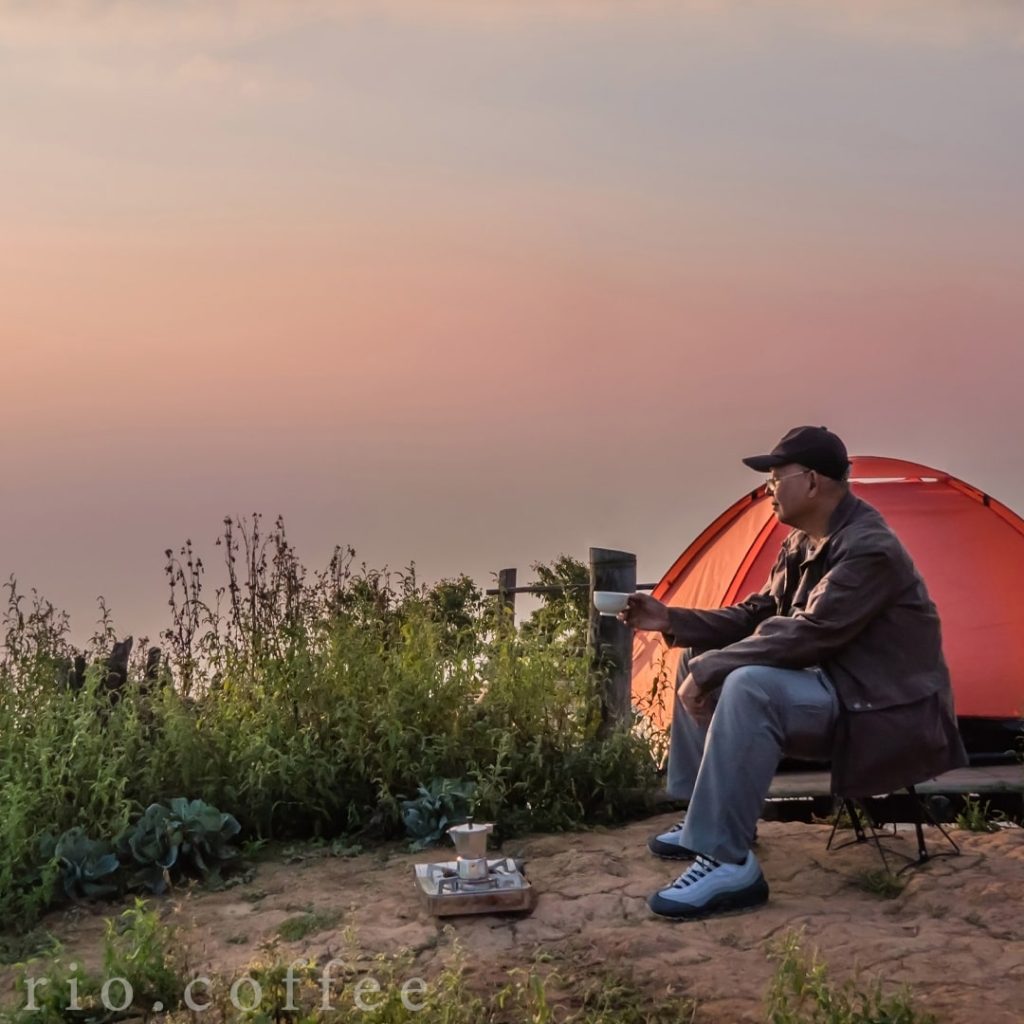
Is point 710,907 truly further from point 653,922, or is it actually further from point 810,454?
point 810,454

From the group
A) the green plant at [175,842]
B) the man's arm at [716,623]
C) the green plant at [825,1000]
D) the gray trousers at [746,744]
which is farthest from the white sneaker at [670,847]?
the green plant at [175,842]

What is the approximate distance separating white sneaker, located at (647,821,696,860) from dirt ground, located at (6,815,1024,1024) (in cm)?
6

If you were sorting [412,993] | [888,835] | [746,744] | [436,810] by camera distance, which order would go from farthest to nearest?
1. [436,810]
2. [888,835]
3. [746,744]
4. [412,993]

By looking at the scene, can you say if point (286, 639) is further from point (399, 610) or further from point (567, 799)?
point (567, 799)

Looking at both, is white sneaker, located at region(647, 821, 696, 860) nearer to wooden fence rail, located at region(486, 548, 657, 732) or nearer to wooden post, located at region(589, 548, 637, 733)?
wooden fence rail, located at region(486, 548, 657, 732)

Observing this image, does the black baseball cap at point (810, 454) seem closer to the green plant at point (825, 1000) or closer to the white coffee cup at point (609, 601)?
the white coffee cup at point (609, 601)

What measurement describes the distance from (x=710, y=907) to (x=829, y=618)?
1.23 metres

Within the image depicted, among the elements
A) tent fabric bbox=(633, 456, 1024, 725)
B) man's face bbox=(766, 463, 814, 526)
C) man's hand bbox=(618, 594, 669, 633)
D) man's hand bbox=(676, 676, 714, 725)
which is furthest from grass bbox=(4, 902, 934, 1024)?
tent fabric bbox=(633, 456, 1024, 725)

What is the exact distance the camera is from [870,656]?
5.39 metres

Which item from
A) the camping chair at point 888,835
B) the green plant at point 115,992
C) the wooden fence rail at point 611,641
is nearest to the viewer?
the green plant at point 115,992

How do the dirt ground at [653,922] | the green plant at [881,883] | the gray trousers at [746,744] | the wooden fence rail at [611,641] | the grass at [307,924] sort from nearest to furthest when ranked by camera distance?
the dirt ground at [653,922]
the gray trousers at [746,744]
the grass at [307,924]
the green plant at [881,883]
the wooden fence rail at [611,641]

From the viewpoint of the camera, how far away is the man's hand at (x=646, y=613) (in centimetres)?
587

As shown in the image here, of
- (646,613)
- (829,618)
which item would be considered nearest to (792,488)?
(829,618)

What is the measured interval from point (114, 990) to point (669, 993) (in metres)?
1.86
